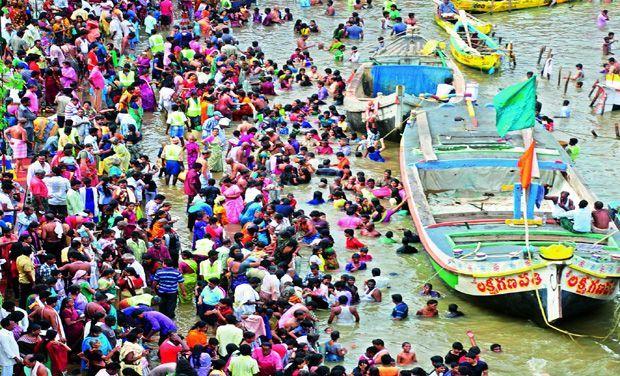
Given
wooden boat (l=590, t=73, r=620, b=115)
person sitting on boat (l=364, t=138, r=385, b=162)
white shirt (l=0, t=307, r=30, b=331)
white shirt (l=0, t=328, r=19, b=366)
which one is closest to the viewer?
white shirt (l=0, t=328, r=19, b=366)

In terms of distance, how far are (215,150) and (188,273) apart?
7.38m

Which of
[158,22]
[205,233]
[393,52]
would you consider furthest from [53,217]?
[158,22]

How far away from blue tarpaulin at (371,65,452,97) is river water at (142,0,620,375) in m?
2.44

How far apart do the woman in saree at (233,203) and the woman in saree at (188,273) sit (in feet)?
11.0

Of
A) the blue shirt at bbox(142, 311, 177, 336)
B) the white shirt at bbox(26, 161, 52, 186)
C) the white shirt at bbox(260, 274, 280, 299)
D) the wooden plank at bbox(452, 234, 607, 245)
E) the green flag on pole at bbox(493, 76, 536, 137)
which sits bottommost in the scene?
the wooden plank at bbox(452, 234, 607, 245)

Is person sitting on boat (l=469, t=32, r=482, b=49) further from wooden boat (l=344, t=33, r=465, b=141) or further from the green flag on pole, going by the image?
the green flag on pole

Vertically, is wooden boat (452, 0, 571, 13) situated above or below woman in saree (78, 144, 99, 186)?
below

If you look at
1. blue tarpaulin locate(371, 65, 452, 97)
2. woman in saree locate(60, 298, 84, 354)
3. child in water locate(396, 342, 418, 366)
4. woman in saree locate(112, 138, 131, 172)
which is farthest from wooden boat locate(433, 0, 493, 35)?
woman in saree locate(60, 298, 84, 354)

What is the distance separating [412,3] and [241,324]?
29.1 metres

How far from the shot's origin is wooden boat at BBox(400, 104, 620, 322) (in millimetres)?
21703

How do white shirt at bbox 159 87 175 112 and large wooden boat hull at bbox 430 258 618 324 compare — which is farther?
white shirt at bbox 159 87 175 112

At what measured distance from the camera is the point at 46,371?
17766mm

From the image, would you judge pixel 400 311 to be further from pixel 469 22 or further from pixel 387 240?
pixel 469 22

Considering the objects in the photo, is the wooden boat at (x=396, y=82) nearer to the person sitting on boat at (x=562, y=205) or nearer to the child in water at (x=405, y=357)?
the person sitting on boat at (x=562, y=205)
